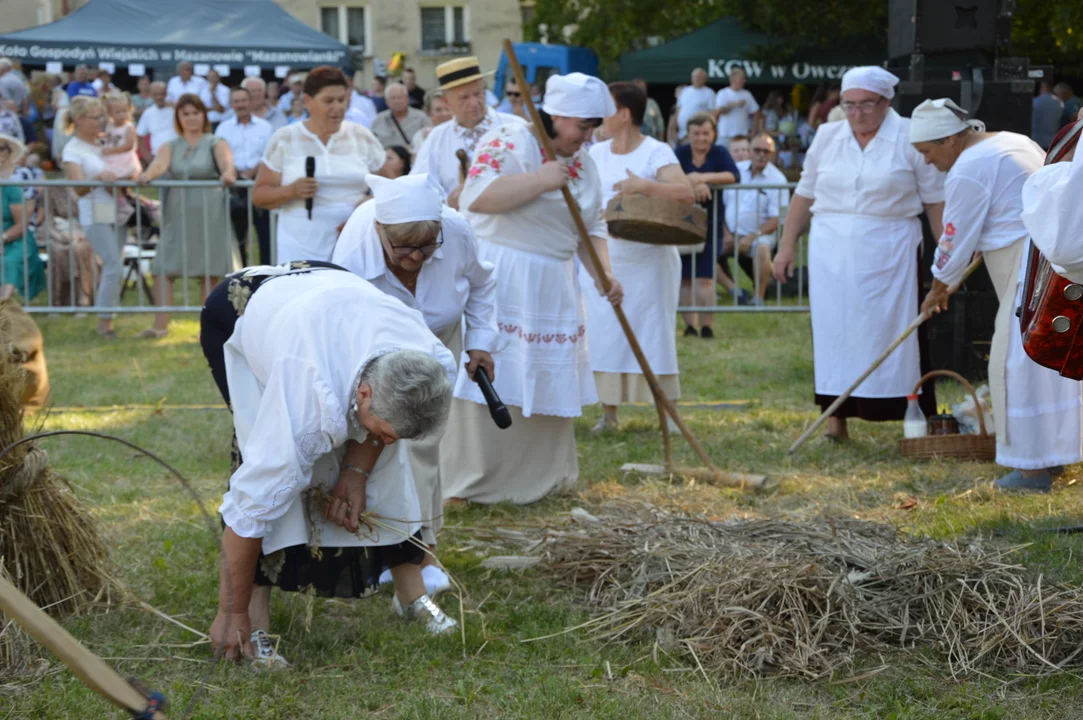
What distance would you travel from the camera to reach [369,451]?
3.98 metres

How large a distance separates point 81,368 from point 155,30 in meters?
13.9

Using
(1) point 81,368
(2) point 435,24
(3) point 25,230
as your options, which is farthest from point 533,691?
(2) point 435,24

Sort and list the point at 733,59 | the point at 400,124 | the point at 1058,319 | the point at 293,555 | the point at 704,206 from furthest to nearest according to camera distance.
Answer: the point at 733,59
the point at 400,124
the point at 704,206
the point at 293,555
the point at 1058,319

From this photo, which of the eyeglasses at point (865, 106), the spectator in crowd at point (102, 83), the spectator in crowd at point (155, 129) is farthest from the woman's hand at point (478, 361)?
the spectator in crowd at point (102, 83)

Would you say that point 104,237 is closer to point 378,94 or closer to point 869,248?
point 869,248

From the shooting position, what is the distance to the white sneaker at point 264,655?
407 cm

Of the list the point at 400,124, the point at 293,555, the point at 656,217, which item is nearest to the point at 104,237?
the point at 400,124

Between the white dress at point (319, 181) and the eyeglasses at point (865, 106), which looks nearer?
the eyeglasses at point (865, 106)

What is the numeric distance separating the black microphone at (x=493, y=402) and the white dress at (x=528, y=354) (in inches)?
44.4

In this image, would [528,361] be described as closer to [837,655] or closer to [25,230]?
[837,655]

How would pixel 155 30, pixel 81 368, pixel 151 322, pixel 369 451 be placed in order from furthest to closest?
pixel 155 30 → pixel 151 322 → pixel 81 368 → pixel 369 451

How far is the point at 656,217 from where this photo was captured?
707 cm

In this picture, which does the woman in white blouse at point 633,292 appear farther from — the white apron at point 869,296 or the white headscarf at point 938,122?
the white headscarf at point 938,122

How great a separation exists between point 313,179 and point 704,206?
15.7 ft
